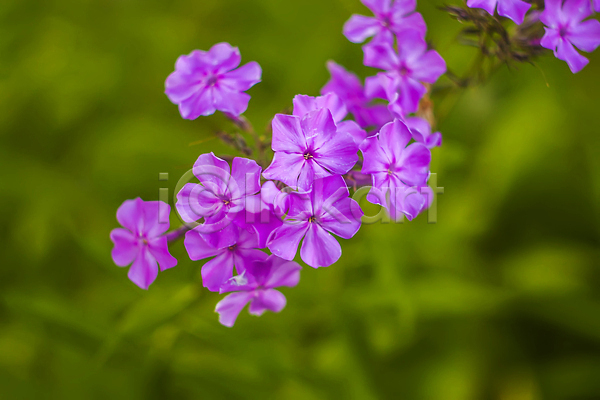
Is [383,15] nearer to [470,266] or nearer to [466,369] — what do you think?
[470,266]

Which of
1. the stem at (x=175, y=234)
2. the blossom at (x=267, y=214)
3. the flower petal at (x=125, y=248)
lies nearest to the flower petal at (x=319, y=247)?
the blossom at (x=267, y=214)

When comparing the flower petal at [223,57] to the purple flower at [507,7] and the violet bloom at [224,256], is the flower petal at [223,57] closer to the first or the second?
the violet bloom at [224,256]

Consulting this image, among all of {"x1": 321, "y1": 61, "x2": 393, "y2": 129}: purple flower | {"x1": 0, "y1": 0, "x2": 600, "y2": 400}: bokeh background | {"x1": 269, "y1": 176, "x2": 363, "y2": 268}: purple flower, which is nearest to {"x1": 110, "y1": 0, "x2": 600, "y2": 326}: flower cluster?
{"x1": 269, "y1": 176, "x2": 363, "y2": 268}: purple flower

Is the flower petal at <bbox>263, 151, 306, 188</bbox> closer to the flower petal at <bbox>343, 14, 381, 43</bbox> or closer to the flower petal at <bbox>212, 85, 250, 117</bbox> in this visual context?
the flower petal at <bbox>212, 85, 250, 117</bbox>

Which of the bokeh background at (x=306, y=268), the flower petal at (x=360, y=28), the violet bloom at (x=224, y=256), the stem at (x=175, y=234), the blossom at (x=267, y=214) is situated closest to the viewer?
the blossom at (x=267, y=214)

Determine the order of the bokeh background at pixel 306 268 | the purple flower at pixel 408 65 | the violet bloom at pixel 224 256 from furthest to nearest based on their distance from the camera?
the bokeh background at pixel 306 268 < the purple flower at pixel 408 65 < the violet bloom at pixel 224 256

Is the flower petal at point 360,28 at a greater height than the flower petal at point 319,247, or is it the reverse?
the flower petal at point 360,28
